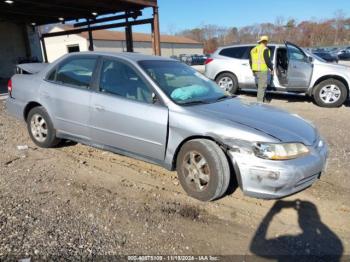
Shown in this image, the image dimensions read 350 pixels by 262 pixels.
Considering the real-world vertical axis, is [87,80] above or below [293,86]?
above

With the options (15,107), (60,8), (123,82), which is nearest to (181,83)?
(123,82)

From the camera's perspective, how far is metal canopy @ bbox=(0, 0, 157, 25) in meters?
12.7

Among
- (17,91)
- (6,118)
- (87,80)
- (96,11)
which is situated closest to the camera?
(87,80)

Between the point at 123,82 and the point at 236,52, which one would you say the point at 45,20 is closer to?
the point at 236,52

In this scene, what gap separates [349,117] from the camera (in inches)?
303

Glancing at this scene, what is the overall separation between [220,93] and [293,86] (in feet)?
17.7

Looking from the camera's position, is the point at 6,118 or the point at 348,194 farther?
the point at 6,118

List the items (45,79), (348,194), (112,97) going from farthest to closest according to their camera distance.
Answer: (45,79) → (112,97) → (348,194)

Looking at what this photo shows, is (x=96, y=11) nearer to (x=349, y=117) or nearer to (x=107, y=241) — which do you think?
(x=349, y=117)

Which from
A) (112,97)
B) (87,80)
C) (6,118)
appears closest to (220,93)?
(112,97)

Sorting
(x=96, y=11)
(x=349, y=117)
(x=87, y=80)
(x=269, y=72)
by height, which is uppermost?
(x=96, y=11)

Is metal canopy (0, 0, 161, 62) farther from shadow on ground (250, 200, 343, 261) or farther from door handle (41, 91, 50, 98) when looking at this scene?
shadow on ground (250, 200, 343, 261)

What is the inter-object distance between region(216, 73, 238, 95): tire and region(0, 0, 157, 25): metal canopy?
174 inches

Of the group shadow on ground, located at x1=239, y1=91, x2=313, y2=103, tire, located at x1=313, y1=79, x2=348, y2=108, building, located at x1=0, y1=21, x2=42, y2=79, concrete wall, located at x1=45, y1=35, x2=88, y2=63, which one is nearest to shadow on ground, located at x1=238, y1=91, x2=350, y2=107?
shadow on ground, located at x1=239, y1=91, x2=313, y2=103
